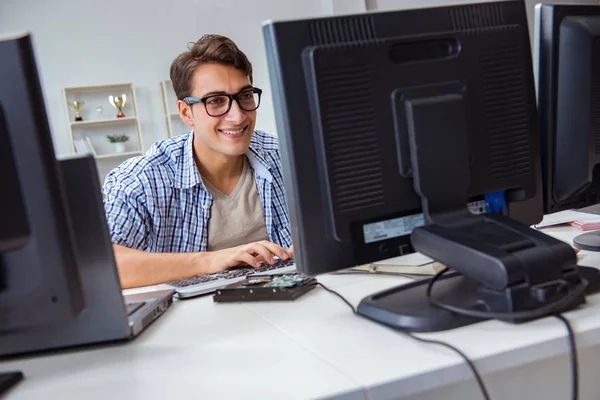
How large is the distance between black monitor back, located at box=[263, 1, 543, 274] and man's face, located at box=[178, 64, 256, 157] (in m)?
1.06

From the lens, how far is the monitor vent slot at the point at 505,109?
96cm

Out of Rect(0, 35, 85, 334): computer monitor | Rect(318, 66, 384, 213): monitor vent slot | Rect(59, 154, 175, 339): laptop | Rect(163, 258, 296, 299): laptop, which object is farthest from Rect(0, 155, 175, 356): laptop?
Rect(318, 66, 384, 213): monitor vent slot

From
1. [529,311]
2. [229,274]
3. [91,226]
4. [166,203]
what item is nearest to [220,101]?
[166,203]

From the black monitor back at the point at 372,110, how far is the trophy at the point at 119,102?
13.9ft

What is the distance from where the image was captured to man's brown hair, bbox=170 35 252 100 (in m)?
1.93

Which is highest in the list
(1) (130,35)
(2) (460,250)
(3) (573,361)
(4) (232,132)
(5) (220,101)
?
(1) (130,35)

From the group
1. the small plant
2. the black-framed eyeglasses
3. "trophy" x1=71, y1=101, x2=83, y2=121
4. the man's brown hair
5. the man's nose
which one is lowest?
the man's nose

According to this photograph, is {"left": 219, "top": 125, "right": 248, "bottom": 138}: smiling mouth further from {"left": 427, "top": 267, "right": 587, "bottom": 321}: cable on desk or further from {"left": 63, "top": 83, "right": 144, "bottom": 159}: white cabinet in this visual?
{"left": 63, "top": 83, "right": 144, "bottom": 159}: white cabinet

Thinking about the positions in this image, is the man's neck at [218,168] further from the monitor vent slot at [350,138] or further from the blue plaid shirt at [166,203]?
the monitor vent slot at [350,138]

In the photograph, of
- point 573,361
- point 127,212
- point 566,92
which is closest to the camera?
point 573,361

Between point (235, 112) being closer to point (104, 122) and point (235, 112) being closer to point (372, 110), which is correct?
point (372, 110)

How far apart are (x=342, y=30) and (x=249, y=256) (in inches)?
27.6

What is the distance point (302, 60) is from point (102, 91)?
14.3 feet

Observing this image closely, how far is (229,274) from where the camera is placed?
1.39 meters
